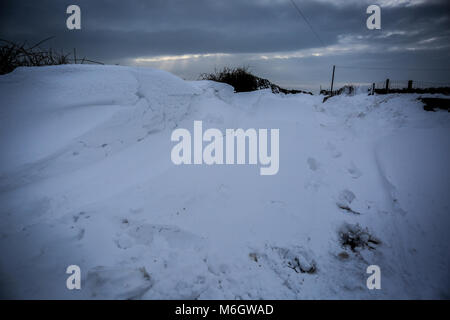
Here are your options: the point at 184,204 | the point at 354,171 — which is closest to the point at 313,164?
the point at 354,171

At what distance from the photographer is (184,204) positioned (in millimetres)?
2209

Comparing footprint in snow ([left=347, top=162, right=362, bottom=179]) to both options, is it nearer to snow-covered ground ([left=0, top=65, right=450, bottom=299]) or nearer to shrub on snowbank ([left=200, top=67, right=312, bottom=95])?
snow-covered ground ([left=0, top=65, right=450, bottom=299])

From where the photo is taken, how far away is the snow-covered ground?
5.24 feet

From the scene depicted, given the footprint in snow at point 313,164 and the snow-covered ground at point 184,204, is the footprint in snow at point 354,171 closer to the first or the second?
the snow-covered ground at point 184,204

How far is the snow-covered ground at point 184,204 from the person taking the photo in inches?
62.8

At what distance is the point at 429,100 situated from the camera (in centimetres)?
382

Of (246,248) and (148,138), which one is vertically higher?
(148,138)

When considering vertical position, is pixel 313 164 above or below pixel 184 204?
above

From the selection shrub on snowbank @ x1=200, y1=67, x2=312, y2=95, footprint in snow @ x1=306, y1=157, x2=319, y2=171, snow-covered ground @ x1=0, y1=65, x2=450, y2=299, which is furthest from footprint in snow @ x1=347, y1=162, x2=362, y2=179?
shrub on snowbank @ x1=200, y1=67, x2=312, y2=95

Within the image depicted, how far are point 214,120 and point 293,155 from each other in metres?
1.43

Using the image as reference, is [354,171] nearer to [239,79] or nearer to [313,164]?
[313,164]

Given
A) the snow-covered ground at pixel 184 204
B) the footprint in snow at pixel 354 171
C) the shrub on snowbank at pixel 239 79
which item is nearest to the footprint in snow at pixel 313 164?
the snow-covered ground at pixel 184 204
